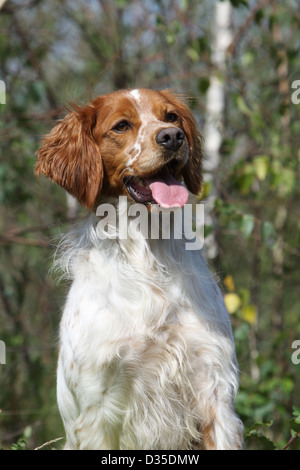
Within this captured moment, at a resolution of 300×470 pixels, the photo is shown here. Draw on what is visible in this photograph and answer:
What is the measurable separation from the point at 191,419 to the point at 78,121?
1.48 m

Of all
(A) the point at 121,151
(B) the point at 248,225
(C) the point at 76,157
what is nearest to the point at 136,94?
(A) the point at 121,151

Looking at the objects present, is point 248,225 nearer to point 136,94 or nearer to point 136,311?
point 136,94

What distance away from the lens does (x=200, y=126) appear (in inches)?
257

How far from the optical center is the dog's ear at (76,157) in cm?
309

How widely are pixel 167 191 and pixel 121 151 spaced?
1.05 ft

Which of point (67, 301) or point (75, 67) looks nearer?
point (67, 301)

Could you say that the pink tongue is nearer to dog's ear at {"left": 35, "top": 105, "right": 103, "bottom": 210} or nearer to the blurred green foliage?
dog's ear at {"left": 35, "top": 105, "right": 103, "bottom": 210}

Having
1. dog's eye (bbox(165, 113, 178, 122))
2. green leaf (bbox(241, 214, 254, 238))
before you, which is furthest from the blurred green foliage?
dog's eye (bbox(165, 113, 178, 122))

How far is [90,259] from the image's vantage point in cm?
311

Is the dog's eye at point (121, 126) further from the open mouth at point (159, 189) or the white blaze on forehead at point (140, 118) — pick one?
the open mouth at point (159, 189)

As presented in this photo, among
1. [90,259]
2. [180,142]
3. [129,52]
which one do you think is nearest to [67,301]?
[90,259]
